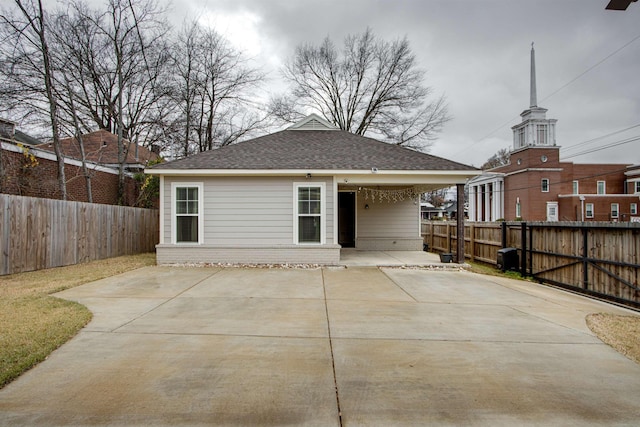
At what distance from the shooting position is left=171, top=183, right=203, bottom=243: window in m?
10.6

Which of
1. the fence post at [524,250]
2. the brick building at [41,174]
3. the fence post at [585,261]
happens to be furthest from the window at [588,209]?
the brick building at [41,174]

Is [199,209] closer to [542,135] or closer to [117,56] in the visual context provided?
[117,56]

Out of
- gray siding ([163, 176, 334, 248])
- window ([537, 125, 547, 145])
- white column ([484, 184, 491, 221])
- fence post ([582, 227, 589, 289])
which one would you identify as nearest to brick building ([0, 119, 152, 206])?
gray siding ([163, 176, 334, 248])

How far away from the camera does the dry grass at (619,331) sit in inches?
165

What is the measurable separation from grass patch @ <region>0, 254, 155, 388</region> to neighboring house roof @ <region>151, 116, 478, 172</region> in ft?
13.2

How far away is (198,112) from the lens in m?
21.0

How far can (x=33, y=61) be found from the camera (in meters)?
12.6

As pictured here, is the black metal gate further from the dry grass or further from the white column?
the white column

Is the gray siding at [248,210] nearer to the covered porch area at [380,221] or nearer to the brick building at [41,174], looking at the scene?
the covered porch area at [380,221]

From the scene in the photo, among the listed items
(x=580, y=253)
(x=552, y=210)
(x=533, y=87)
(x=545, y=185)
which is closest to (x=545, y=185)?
(x=545, y=185)

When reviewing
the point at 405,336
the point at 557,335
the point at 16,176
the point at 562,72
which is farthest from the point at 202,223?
the point at 562,72

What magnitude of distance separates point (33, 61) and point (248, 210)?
9757mm

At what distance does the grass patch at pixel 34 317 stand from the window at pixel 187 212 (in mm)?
2207

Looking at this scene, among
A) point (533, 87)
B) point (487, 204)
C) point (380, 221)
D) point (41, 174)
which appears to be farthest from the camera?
point (487, 204)
